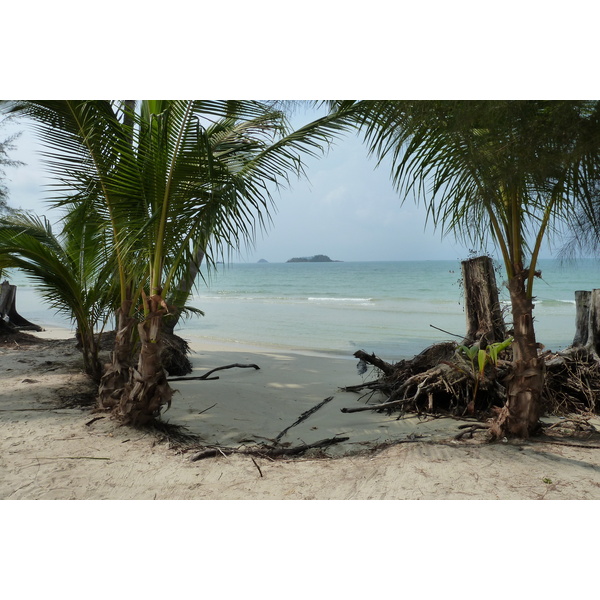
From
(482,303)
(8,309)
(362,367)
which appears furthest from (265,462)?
(8,309)

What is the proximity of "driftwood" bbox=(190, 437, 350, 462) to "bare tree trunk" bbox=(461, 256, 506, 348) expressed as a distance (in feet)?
6.47

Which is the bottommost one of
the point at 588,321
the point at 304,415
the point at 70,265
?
the point at 304,415

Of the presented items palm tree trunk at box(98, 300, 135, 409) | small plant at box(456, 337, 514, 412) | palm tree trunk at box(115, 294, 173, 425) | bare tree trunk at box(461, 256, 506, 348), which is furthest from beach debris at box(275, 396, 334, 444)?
bare tree trunk at box(461, 256, 506, 348)

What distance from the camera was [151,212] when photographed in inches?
153

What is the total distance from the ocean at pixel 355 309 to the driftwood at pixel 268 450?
1.70 meters

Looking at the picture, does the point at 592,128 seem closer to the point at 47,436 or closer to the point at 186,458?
the point at 186,458

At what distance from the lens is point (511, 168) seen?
3.27 meters

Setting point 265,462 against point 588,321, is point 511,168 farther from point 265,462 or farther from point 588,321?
point 588,321

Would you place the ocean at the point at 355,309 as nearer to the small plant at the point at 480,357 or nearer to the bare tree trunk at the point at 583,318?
the bare tree trunk at the point at 583,318

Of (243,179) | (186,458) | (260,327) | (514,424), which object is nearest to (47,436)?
(186,458)

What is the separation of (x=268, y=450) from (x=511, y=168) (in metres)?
2.36

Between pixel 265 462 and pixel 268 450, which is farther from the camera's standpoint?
pixel 268 450

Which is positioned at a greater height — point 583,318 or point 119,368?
point 583,318
